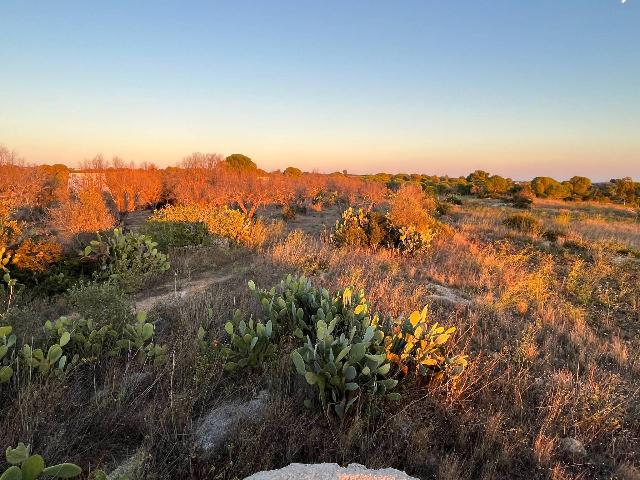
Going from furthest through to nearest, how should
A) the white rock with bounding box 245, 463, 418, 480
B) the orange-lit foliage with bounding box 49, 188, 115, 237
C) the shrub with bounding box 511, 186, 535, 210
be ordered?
the shrub with bounding box 511, 186, 535, 210
the orange-lit foliage with bounding box 49, 188, 115, 237
the white rock with bounding box 245, 463, 418, 480

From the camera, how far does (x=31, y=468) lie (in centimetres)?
150

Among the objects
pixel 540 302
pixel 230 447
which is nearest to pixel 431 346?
pixel 230 447

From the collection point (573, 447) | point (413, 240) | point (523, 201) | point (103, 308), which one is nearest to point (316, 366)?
point (573, 447)

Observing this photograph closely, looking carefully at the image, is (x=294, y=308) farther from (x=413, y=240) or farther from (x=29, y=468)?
(x=413, y=240)

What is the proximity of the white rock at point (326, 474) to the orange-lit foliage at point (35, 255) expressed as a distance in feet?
22.1

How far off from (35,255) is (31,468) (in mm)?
6583

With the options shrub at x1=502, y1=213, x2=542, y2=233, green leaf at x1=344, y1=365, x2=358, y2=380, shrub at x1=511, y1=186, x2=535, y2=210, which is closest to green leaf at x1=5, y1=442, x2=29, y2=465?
green leaf at x1=344, y1=365, x2=358, y2=380

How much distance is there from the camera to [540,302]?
580 centimetres

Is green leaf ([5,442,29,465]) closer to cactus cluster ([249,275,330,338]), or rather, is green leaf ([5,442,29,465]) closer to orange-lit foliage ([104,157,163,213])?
cactus cluster ([249,275,330,338])

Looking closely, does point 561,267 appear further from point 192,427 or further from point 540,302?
point 192,427

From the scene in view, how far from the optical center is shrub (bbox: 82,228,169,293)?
6887 millimetres

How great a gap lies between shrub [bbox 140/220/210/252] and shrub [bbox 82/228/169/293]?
5.06 feet

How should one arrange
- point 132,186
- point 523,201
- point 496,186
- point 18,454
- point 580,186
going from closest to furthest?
point 18,454 < point 132,186 < point 523,201 < point 496,186 < point 580,186

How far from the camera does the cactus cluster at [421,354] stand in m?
3.08
